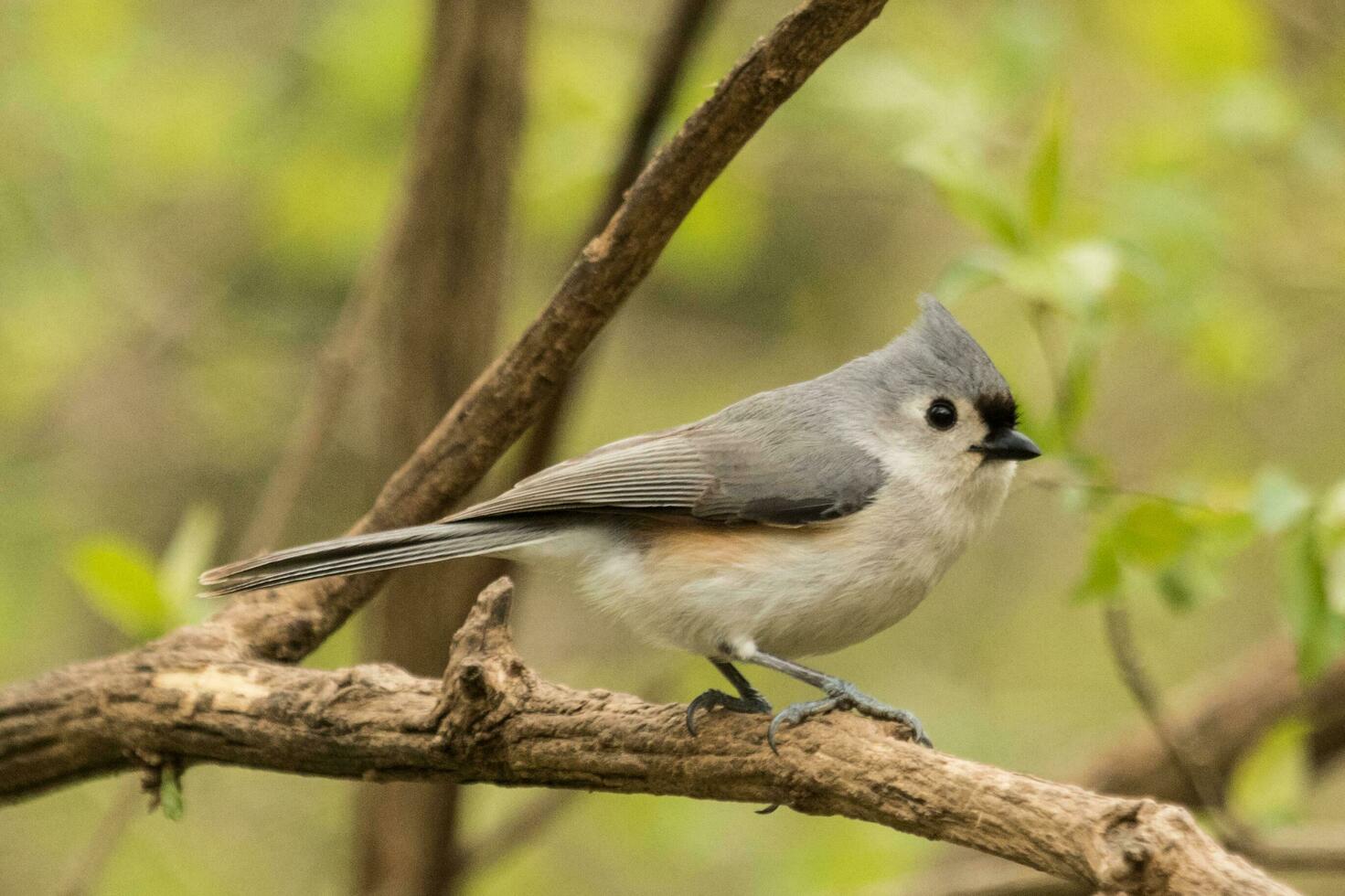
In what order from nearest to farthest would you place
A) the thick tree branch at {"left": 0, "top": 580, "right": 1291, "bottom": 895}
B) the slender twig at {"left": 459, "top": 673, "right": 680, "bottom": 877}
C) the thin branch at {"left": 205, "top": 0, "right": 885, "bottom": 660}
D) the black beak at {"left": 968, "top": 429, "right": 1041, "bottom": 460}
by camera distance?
the thick tree branch at {"left": 0, "top": 580, "right": 1291, "bottom": 895} → the thin branch at {"left": 205, "top": 0, "right": 885, "bottom": 660} → the black beak at {"left": 968, "top": 429, "right": 1041, "bottom": 460} → the slender twig at {"left": 459, "top": 673, "right": 680, "bottom": 877}

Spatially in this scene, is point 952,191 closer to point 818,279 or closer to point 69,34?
point 69,34

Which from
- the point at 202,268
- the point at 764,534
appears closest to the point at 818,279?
the point at 202,268

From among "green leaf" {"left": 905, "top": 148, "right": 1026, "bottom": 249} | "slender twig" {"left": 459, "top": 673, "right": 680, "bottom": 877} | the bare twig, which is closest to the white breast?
"green leaf" {"left": 905, "top": 148, "right": 1026, "bottom": 249}

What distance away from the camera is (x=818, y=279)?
718 cm

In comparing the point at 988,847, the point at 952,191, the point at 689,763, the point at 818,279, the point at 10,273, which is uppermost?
the point at 818,279

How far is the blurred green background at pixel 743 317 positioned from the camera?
3.34 meters

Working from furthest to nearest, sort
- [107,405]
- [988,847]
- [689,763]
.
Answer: [107,405] < [689,763] < [988,847]

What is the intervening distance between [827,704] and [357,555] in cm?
99

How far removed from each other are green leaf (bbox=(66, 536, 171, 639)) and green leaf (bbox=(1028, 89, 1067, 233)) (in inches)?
85.7

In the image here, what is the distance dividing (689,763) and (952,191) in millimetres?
1356

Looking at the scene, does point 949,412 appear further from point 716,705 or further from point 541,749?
point 541,749

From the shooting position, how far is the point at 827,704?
237 centimetres

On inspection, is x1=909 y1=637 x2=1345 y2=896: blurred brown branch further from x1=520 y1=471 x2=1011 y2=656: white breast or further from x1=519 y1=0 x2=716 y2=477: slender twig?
x1=519 y1=0 x2=716 y2=477: slender twig

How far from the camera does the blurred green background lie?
3.34 m
